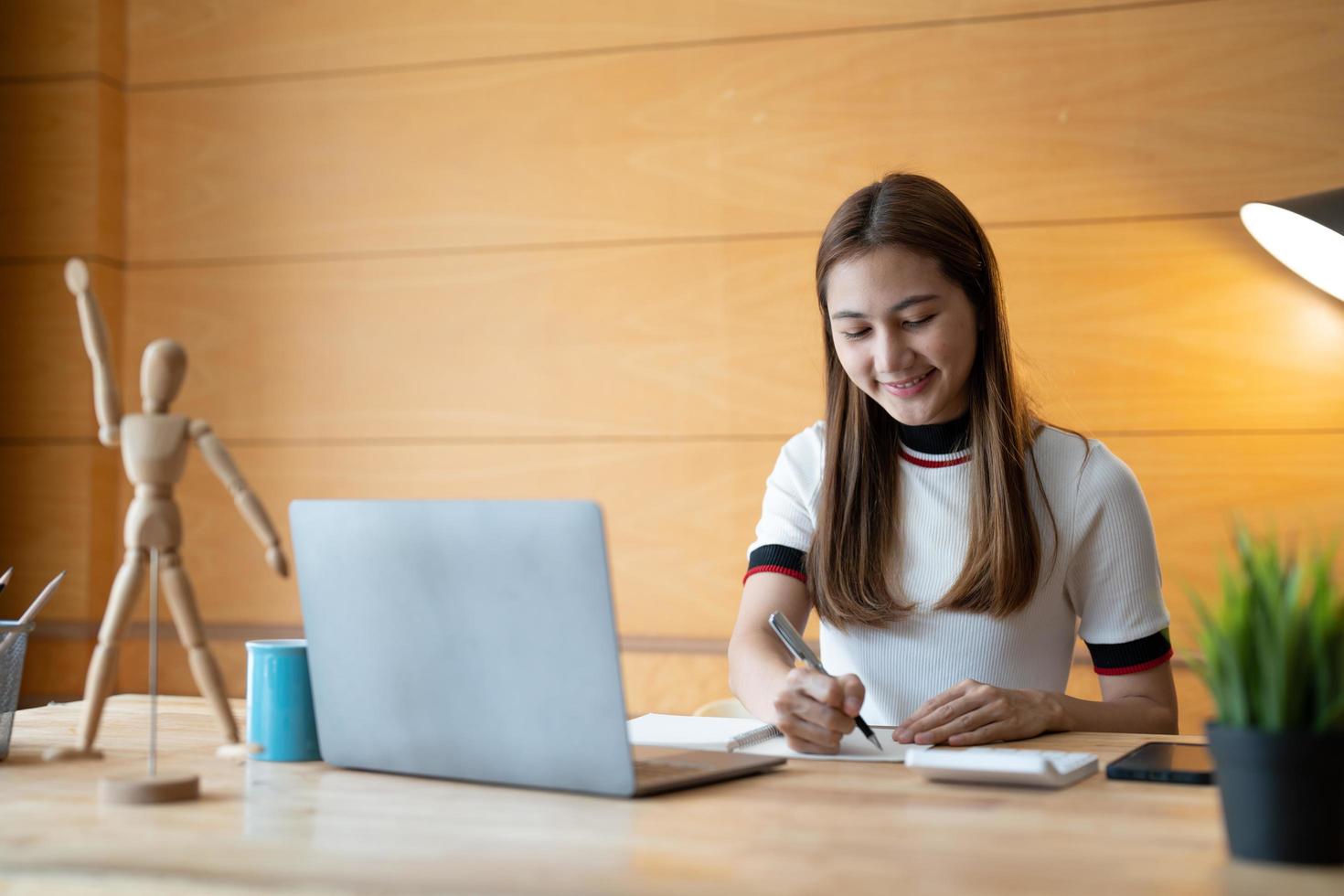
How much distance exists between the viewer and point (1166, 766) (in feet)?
3.53

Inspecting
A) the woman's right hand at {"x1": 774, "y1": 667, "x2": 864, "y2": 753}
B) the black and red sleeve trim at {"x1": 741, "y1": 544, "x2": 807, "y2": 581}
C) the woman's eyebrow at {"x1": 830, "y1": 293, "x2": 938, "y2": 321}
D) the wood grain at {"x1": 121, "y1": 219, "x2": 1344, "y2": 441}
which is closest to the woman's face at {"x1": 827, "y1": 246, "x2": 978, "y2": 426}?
the woman's eyebrow at {"x1": 830, "y1": 293, "x2": 938, "y2": 321}

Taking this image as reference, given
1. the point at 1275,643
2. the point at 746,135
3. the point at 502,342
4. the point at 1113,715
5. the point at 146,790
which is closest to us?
the point at 1275,643

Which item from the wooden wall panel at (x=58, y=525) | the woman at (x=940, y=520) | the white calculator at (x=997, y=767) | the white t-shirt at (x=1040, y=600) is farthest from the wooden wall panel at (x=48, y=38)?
the white calculator at (x=997, y=767)

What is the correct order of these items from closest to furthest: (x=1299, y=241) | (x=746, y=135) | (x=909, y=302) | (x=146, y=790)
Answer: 1. (x=146, y=790)
2. (x=909, y=302)
3. (x=1299, y=241)
4. (x=746, y=135)

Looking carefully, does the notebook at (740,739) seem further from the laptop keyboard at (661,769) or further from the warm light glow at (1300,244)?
the warm light glow at (1300,244)

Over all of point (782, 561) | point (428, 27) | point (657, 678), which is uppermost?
point (428, 27)

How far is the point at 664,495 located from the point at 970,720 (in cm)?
155

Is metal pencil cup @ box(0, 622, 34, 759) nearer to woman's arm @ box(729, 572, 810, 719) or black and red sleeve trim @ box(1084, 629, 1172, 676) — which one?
woman's arm @ box(729, 572, 810, 719)

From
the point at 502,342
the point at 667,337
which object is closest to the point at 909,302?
the point at 667,337

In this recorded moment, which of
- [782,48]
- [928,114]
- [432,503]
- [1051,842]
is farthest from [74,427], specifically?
[1051,842]

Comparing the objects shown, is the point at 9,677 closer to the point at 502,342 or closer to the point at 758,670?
the point at 758,670

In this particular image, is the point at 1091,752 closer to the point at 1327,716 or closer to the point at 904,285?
the point at 1327,716

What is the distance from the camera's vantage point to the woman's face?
1658 mm

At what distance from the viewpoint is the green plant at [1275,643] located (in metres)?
0.74
